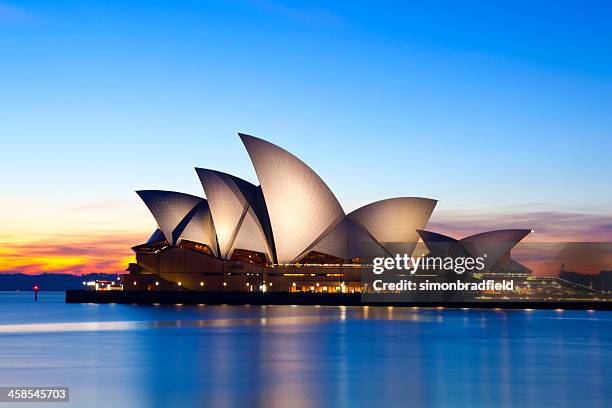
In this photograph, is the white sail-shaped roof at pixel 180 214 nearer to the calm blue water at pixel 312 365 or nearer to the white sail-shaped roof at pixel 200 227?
the white sail-shaped roof at pixel 200 227

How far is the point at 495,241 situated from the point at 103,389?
64745 mm

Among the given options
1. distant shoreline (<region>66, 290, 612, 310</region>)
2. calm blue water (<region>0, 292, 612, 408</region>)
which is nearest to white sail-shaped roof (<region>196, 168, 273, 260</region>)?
distant shoreline (<region>66, 290, 612, 310</region>)

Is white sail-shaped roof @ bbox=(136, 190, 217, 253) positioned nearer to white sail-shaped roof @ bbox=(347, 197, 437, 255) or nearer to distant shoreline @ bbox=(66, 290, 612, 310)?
distant shoreline @ bbox=(66, 290, 612, 310)

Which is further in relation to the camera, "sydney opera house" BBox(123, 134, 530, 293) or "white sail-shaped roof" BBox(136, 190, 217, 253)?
"white sail-shaped roof" BBox(136, 190, 217, 253)

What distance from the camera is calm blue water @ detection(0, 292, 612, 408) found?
2005 centimetres

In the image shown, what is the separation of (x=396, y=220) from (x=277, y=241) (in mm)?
12238

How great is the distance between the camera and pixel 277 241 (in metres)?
77.9

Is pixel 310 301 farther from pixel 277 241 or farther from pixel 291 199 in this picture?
pixel 291 199

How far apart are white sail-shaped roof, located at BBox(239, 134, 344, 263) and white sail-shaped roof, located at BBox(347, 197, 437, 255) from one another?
3278 millimetres

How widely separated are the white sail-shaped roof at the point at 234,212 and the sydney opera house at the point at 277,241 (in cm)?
9

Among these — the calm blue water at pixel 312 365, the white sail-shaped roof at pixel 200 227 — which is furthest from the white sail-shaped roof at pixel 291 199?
the calm blue water at pixel 312 365

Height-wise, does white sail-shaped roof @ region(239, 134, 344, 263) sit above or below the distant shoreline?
above

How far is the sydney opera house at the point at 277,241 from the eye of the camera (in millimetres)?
76875

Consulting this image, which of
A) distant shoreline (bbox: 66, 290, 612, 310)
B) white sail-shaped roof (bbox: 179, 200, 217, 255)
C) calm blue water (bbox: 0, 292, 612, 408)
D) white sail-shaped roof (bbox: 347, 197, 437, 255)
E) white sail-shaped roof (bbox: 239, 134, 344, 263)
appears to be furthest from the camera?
white sail-shaped roof (bbox: 179, 200, 217, 255)
